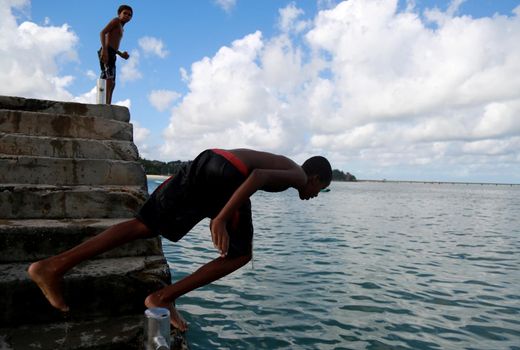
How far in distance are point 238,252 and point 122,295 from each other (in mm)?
957

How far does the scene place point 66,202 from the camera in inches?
156

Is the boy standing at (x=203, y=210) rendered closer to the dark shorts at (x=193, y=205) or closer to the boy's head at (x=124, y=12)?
the dark shorts at (x=193, y=205)

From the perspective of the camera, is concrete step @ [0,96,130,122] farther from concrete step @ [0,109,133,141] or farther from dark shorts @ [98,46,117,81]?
dark shorts @ [98,46,117,81]

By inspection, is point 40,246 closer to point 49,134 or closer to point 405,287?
point 49,134

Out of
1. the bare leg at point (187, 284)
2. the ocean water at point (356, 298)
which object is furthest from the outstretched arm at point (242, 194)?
the ocean water at point (356, 298)

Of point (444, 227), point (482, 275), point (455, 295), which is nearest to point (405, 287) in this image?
point (455, 295)

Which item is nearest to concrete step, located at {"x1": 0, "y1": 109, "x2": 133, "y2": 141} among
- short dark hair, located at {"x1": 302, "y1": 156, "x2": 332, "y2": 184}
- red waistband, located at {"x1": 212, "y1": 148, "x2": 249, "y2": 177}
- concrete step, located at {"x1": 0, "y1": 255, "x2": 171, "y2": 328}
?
concrete step, located at {"x1": 0, "y1": 255, "x2": 171, "y2": 328}

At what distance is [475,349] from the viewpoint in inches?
190

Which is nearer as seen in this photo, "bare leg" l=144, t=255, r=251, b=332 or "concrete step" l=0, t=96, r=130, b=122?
"bare leg" l=144, t=255, r=251, b=332

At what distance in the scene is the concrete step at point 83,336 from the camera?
2508 millimetres

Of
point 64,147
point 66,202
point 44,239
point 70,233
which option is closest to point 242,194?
point 70,233

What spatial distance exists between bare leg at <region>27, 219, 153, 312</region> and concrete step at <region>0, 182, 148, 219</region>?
4.23 feet

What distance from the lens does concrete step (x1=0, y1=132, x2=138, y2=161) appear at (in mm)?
4969

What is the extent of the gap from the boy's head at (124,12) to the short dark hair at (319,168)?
6.89 metres
